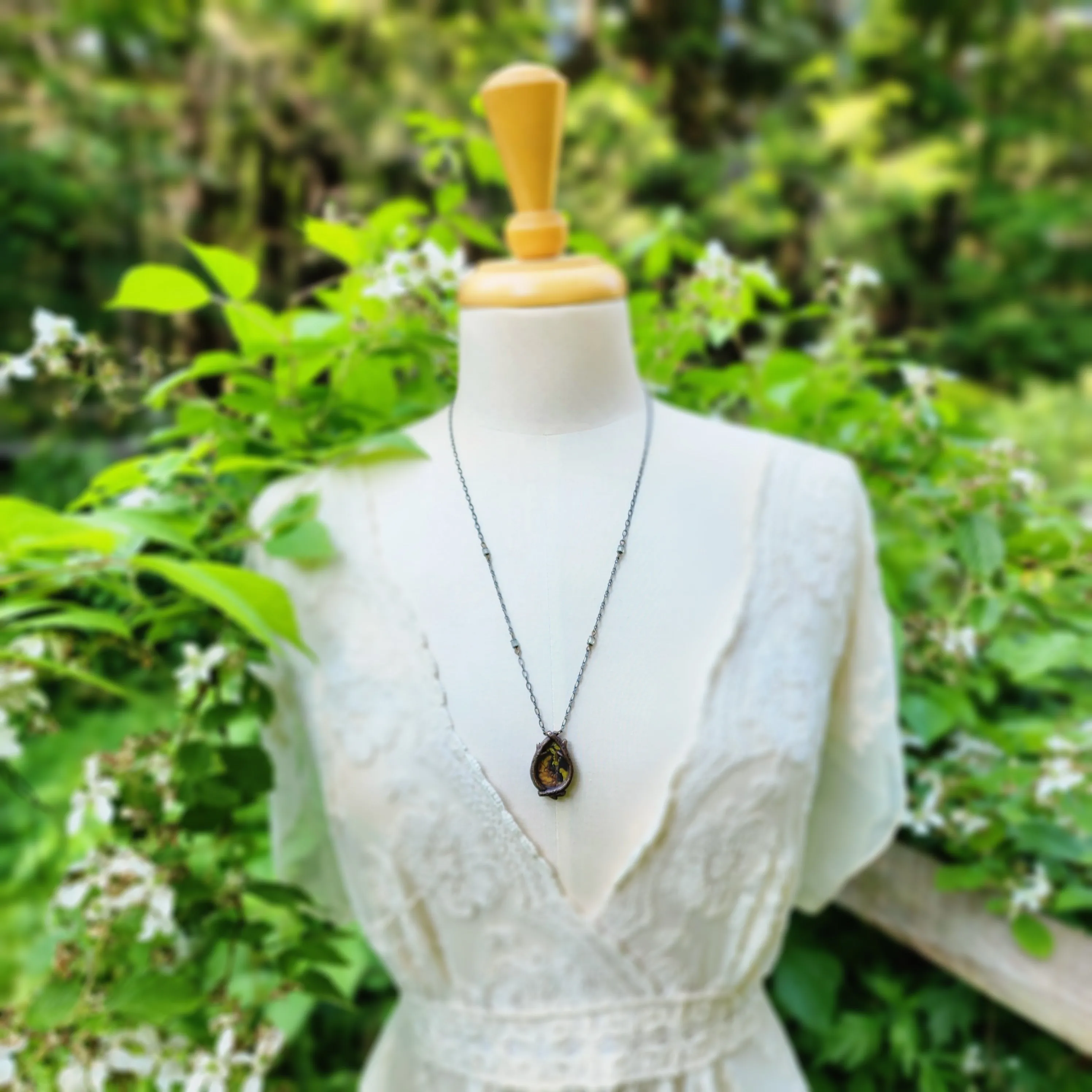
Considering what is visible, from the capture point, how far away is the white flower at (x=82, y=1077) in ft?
2.61

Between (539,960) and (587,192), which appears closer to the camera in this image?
(539,960)

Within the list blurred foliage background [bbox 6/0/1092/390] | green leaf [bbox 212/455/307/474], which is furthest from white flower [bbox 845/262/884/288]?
blurred foliage background [bbox 6/0/1092/390]

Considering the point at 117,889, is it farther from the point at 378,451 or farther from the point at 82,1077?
the point at 378,451

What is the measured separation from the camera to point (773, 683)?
0.75 m

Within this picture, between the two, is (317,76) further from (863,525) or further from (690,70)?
(863,525)

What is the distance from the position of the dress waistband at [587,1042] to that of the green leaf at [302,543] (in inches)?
16.0

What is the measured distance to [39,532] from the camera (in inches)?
22.9

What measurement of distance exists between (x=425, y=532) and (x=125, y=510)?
0.23 metres

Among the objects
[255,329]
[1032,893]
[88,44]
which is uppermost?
[88,44]

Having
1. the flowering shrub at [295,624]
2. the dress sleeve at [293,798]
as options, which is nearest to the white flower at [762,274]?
the flowering shrub at [295,624]

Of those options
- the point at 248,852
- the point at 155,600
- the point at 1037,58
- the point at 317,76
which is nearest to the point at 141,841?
the point at 248,852

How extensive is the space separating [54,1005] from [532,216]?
80 centimetres

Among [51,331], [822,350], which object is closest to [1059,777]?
[822,350]

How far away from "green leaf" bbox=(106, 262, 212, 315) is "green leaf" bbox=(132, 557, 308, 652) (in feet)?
0.93
